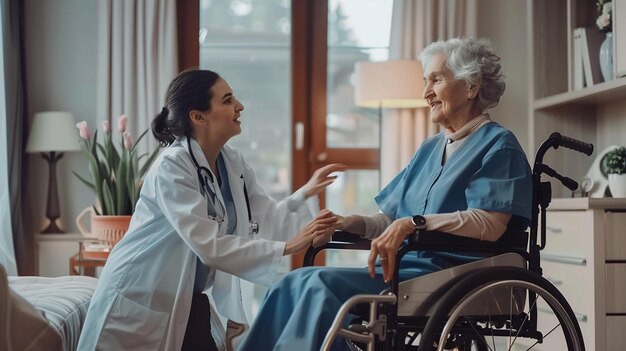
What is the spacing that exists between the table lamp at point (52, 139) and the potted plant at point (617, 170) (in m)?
2.50

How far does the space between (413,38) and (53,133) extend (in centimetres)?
191

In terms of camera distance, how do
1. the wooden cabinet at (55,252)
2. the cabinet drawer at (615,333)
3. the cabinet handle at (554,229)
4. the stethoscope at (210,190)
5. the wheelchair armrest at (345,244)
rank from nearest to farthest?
1. the wheelchair armrest at (345,244)
2. the stethoscope at (210,190)
3. the cabinet drawer at (615,333)
4. the cabinet handle at (554,229)
5. the wooden cabinet at (55,252)

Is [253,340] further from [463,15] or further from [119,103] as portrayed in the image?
[463,15]

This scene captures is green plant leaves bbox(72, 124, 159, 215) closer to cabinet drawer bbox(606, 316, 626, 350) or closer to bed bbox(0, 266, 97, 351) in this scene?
bed bbox(0, 266, 97, 351)

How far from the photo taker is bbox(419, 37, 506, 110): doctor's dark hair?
2.33m

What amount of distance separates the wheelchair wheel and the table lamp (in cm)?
271

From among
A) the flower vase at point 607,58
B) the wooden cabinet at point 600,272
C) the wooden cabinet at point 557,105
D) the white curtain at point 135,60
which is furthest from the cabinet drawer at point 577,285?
the white curtain at point 135,60

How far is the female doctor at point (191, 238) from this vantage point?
2.27 metres

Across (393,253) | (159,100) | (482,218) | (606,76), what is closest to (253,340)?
(393,253)

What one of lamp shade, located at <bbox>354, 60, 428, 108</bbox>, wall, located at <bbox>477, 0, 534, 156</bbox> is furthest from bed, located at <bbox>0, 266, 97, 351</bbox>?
wall, located at <bbox>477, 0, 534, 156</bbox>

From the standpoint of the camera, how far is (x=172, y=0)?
453cm

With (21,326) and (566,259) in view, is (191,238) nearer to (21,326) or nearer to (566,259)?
(21,326)

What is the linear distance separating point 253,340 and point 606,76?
219cm

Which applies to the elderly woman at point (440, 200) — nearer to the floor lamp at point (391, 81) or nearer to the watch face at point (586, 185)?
the watch face at point (586, 185)
